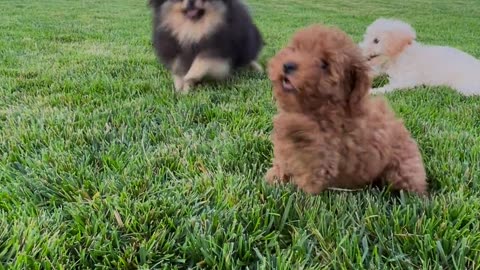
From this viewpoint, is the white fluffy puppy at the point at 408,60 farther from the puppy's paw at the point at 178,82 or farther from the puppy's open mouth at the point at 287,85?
the puppy's open mouth at the point at 287,85

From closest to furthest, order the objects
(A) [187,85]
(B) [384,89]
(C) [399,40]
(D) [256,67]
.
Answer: (A) [187,85] → (B) [384,89] → (C) [399,40] → (D) [256,67]

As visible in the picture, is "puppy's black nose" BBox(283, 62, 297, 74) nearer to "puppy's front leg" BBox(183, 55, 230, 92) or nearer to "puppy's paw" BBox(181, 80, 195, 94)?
"puppy's paw" BBox(181, 80, 195, 94)

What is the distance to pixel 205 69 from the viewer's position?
455cm

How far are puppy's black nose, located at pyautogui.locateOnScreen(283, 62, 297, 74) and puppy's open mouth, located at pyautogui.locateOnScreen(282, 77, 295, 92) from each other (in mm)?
33

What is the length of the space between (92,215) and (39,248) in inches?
10.3

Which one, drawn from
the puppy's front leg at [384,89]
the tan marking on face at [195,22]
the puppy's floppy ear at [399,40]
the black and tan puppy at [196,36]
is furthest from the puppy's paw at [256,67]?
the puppy's floppy ear at [399,40]

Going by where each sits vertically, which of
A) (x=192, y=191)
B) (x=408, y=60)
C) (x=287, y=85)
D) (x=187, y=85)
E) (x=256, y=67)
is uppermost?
(x=287, y=85)

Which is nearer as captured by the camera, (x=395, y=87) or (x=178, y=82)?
(x=178, y=82)

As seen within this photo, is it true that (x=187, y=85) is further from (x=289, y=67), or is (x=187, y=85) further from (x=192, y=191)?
(x=289, y=67)

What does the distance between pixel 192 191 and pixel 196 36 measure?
2.77 metres

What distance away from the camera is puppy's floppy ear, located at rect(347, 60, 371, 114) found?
2055 mm

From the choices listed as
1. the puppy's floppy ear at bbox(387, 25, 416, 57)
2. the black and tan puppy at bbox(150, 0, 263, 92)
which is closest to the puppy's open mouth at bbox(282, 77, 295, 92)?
the black and tan puppy at bbox(150, 0, 263, 92)

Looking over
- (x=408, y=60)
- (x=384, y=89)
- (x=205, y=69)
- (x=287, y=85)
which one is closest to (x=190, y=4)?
(x=205, y=69)

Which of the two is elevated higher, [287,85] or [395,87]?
[287,85]
